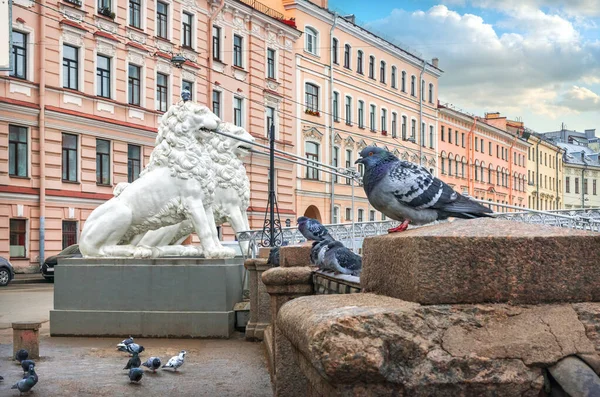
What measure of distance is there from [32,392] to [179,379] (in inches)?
45.4

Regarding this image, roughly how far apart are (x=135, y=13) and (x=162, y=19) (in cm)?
140

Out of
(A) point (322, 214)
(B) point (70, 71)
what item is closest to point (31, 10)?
(B) point (70, 71)

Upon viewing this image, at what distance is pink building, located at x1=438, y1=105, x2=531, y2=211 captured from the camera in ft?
168

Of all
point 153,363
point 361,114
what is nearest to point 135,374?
point 153,363

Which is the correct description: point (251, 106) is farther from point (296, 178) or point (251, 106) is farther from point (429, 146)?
point (429, 146)

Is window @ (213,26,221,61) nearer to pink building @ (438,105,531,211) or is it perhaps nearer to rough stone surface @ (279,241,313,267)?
pink building @ (438,105,531,211)

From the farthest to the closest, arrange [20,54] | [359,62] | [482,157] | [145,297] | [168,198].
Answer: [482,157]
[359,62]
[20,54]
[168,198]
[145,297]

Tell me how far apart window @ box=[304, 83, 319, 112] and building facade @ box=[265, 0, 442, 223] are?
4cm

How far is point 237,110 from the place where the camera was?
1220 inches

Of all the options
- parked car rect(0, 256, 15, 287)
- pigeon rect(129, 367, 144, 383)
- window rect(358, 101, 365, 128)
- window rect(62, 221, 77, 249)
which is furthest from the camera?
window rect(358, 101, 365, 128)

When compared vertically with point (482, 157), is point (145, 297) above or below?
below

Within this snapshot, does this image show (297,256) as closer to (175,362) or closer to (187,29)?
(175,362)

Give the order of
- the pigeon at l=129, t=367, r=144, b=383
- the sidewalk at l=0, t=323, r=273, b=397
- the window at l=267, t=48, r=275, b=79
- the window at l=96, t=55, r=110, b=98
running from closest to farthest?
the sidewalk at l=0, t=323, r=273, b=397 < the pigeon at l=129, t=367, r=144, b=383 < the window at l=96, t=55, r=110, b=98 < the window at l=267, t=48, r=275, b=79

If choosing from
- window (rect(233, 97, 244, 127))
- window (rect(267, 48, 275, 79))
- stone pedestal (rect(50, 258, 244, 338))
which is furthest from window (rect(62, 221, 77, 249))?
stone pedestal (rect(50, 258, 244, 338))
